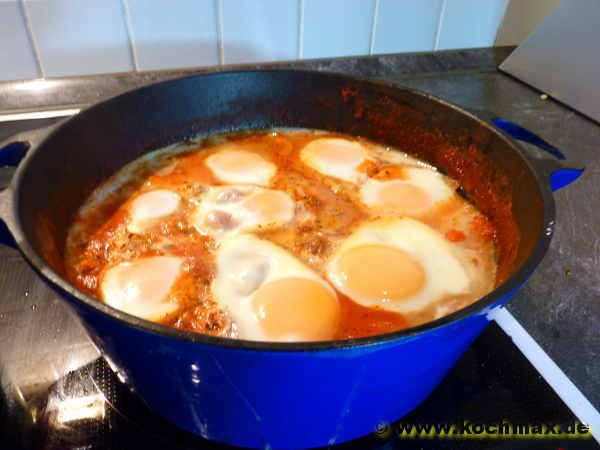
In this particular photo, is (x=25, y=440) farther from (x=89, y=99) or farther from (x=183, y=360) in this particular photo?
(x=89, y=99)

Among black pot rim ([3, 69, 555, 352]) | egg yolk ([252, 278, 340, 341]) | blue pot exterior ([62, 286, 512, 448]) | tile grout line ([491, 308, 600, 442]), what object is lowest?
tile grout line ([491, 308, 600, 442])

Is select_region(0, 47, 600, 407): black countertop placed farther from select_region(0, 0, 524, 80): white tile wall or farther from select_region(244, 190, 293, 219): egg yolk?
select_region(244, 190, 293, 219): egg yolk

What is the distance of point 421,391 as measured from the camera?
3.26ft

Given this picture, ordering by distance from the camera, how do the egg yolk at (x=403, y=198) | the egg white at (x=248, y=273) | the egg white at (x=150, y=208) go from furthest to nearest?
the egg yolk at (x=403, y=198) → the egg white at (x=150, y=208) → the egg white at (x=248, y=273)

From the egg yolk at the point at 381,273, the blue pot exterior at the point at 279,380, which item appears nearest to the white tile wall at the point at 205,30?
the egg yolk at the point at 381,273

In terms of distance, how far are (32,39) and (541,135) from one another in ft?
6.36

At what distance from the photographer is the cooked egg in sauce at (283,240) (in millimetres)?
1175

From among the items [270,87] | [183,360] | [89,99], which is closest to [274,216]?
[270,87]

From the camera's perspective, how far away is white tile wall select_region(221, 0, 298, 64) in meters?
1.92

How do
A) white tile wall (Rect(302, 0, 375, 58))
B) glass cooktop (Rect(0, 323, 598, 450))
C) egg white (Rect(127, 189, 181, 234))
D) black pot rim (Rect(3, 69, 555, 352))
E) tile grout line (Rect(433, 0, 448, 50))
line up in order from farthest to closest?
tile grout line (Rect(433, 0, 448, 50)), white tile wall (Rect(302, 0, 375, 58)), egg white (Rect(127, 189, 181, 234)), glass cooktop (Rect(0, 323, 598, 450)), black pot rim (Rect(3, 69, 555, 352))

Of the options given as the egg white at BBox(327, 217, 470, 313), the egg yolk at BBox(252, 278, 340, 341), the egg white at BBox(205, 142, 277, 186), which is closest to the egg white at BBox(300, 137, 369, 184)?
the egg white at BBox(205, 142, 277, 186)

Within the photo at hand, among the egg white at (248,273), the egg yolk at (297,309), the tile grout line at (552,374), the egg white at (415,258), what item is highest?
the egg yolk at (297,309)

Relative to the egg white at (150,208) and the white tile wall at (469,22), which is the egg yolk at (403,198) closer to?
the egg white at (150,208)

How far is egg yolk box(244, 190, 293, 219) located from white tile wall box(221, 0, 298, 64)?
2.56 ft
